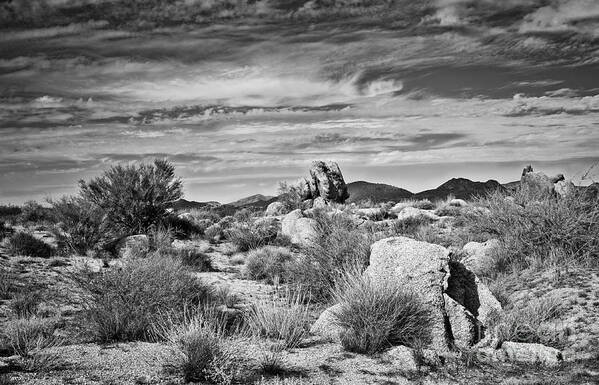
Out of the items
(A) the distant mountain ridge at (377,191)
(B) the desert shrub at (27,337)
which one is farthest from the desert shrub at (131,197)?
(A) the distant mountain ridge at (377,191)

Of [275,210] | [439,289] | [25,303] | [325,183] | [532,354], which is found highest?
[325,183]

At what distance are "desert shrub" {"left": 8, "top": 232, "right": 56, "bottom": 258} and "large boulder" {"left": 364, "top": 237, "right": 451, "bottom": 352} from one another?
39.0ft

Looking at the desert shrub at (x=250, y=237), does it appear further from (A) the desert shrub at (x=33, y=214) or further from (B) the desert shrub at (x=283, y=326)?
(A) the desert shrub at (x=33, y=214)

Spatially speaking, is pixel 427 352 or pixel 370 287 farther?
pixel 370 287

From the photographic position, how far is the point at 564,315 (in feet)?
24.8

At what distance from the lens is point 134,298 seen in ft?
24.8

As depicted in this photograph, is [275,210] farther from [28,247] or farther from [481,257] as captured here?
[481,257]

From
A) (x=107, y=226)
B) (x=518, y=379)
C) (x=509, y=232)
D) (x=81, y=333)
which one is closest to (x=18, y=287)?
(x=81, y=333)

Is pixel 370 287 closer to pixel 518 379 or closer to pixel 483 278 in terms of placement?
pixel 518 379

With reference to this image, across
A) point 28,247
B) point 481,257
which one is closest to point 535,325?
point 481,257

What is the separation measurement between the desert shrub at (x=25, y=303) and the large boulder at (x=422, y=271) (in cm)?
656

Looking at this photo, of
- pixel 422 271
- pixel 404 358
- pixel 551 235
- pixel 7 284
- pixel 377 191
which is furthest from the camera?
pixel 377 191

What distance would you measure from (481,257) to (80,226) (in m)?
13.7

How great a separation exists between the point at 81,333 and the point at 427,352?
17.8ft
